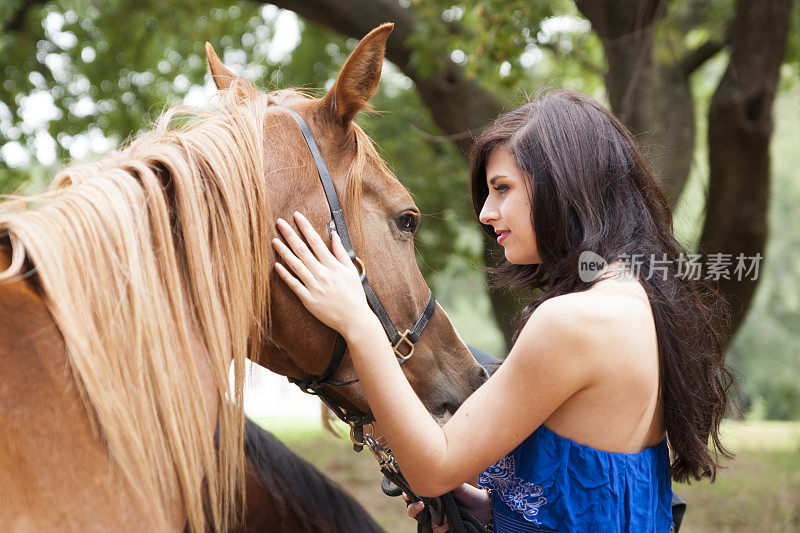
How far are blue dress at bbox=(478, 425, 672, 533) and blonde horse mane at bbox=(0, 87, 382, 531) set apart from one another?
0.72 meters

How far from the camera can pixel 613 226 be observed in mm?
1739

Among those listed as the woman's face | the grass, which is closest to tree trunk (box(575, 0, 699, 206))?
the grass

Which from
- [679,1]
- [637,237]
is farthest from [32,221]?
[679,1]

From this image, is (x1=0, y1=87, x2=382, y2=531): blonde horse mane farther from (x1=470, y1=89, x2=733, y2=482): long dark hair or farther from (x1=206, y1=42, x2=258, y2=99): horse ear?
(x1=470, y1=89, x2=733, y2=482): long dark hair

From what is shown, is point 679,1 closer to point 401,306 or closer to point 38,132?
point 401,306

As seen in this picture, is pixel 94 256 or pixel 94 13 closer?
pixel 94 256

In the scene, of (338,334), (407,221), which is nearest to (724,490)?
(407,221)

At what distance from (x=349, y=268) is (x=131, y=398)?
61cm

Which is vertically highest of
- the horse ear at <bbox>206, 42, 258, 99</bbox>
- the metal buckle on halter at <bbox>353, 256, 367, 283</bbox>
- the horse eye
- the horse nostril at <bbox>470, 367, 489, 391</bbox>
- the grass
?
the horse ear at <bbox>206, 42, 258, 99</bbox>

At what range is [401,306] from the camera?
75.7 inches

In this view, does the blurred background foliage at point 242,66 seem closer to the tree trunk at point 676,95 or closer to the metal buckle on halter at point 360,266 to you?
the tree trunk at point 676,95

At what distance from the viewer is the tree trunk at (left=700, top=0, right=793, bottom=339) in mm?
4535

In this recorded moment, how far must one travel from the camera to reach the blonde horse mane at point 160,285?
4.26 ft

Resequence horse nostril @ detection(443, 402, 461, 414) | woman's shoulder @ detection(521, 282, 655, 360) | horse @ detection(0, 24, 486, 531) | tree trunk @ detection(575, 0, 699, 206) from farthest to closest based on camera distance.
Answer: tree trunk @ detection(575, 0, 699, 206) < horse nostril @ detection(443, 402, 461, 414) < woman's shoulder @ detection(521, 282, 655, 360) < horse @ detection(0, 24, 486, 531)
